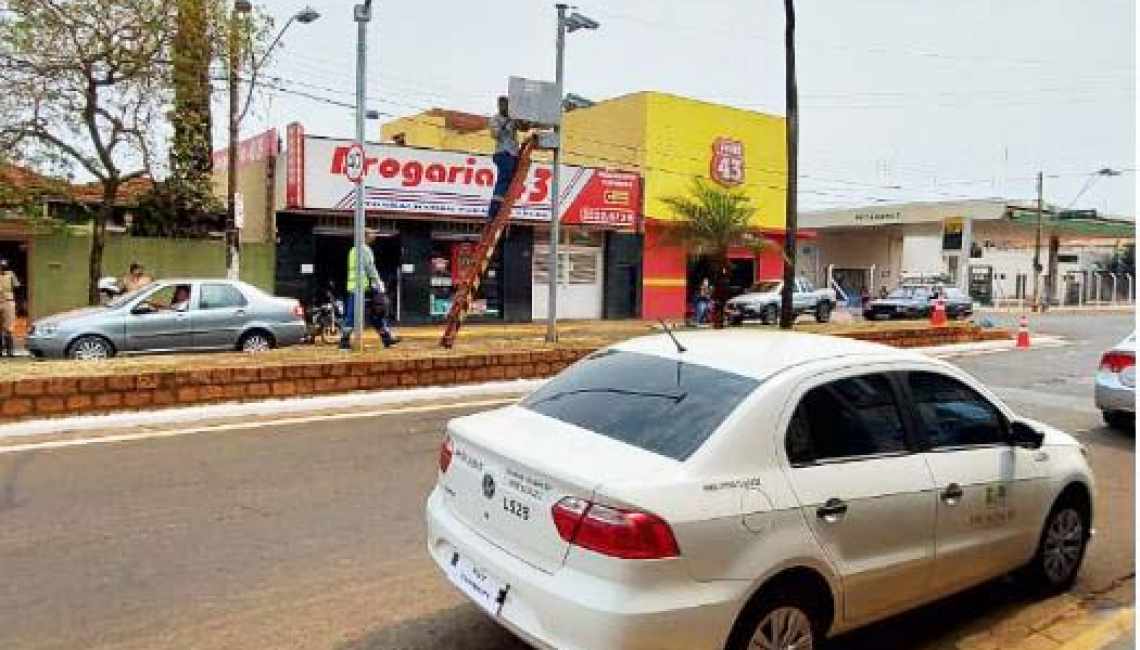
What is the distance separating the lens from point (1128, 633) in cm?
461

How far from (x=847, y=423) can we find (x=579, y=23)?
45.3 ft

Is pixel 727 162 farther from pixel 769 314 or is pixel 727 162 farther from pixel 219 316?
pixel 219 316

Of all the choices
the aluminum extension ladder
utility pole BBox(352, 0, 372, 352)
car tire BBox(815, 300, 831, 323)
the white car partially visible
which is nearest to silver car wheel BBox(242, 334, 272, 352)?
utility pole BBox(352, 0, 372, 352)

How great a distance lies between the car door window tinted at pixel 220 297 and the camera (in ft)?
46.4

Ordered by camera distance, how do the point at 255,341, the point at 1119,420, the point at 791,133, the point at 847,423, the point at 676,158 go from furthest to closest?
the point at 676,158, the point at 791,133, the point at 255,341, the point at 1119,420, the point at 847,423

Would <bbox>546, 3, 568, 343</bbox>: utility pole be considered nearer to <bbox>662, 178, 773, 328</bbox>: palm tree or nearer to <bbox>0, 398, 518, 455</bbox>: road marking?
<bbox>0, 398, 518, 455</bbox>: road marking

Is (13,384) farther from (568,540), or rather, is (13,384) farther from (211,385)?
(568,540)

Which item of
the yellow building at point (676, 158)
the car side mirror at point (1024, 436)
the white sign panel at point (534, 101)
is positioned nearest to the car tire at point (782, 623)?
the car side mirror at point (1024, 436)

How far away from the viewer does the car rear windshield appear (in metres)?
3.71

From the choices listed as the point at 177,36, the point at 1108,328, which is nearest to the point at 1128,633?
the point at 177,36

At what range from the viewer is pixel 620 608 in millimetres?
3170

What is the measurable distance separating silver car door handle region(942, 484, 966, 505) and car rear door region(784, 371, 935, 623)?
11 cm

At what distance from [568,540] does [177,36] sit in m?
19.0

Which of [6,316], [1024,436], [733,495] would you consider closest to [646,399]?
[733,495]
